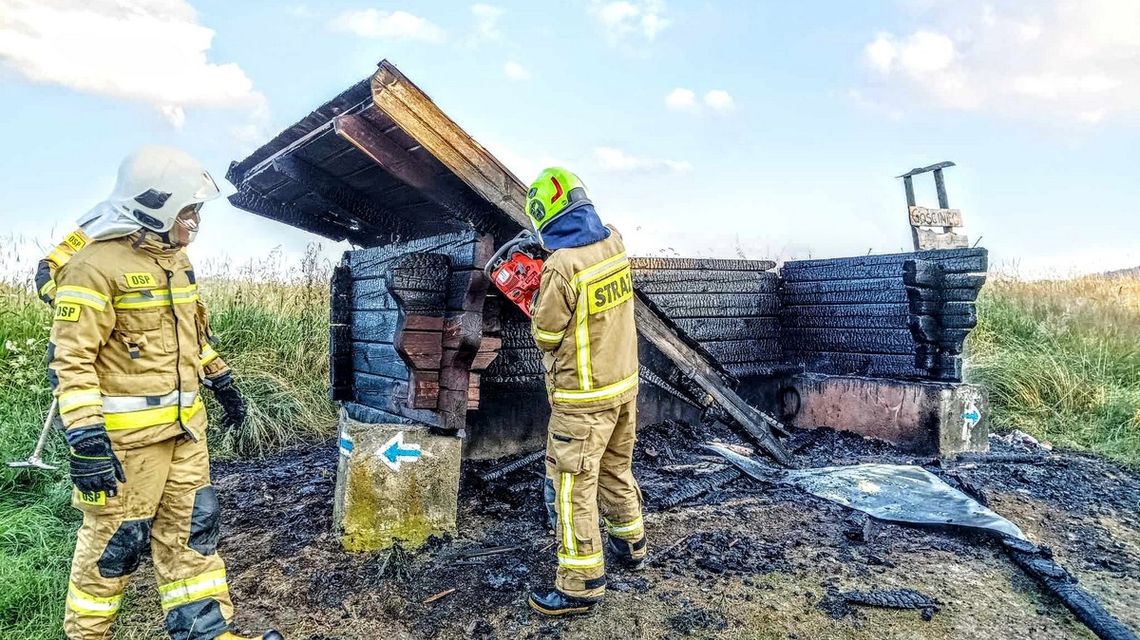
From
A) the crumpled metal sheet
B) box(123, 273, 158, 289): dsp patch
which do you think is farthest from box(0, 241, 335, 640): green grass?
the crumpled metal sheet

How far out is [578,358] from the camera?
132 inches

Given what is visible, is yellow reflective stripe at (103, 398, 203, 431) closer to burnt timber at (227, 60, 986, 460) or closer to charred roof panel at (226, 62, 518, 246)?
burnt timber at (227, 60, 986, 460)

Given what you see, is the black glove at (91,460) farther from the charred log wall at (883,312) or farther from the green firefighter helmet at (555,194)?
the charred log wall at (883,312)

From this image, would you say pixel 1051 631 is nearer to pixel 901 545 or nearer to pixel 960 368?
pixel 901 545

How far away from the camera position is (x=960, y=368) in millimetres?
6188

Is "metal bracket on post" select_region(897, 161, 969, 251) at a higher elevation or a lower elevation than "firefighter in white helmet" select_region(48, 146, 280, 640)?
higher

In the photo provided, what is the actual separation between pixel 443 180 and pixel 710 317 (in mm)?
3491

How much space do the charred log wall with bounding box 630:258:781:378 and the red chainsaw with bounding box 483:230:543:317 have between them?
97.1 inches

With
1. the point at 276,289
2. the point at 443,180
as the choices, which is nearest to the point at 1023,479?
the point at 443,180

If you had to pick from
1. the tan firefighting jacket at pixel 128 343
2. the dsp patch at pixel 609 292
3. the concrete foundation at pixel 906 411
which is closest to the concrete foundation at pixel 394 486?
the tan firefighting jacket at pixel 128 343

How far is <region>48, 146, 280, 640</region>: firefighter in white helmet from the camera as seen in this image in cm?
265

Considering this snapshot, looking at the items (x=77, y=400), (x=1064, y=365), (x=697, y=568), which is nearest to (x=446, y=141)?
(x=77, y=400)

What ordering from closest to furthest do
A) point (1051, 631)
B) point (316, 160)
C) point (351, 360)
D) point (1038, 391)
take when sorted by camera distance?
point (1051, 631) → point (316, 160) → point (351, 360) → point (1038, 391)

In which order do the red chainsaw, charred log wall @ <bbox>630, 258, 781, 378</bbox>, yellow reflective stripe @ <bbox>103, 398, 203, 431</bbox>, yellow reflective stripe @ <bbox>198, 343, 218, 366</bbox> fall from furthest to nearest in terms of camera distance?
charred log wall @ <bbox>630, 258, 781, 378</bbox> < the red chainsaw < yellow reflective stripe @ <bbox>198, 343, 218, 366</bbox> < yellow reflective stripe @ <bbox>103, 398, 203, 431</bbox>
